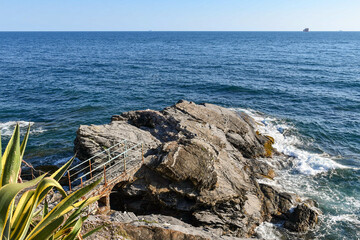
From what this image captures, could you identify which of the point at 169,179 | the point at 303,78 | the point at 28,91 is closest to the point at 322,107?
the point at 303,78

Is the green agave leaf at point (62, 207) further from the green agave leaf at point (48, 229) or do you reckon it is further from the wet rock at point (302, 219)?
the wet rock at point (302, 219)

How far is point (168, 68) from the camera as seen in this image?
6462 centimetres

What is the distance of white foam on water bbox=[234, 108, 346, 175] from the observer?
24078 mm

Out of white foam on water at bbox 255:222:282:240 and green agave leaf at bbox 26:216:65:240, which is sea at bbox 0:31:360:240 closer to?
white foam on water at bbox 255:222:282:240

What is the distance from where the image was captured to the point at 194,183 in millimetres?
15094

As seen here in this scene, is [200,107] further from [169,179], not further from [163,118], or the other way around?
[169,179]

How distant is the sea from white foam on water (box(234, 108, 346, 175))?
99mm

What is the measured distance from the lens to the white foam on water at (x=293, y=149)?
2408 centimetres

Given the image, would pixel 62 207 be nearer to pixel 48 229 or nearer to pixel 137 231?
pixel 48 229

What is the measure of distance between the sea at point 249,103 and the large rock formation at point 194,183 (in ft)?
4.60

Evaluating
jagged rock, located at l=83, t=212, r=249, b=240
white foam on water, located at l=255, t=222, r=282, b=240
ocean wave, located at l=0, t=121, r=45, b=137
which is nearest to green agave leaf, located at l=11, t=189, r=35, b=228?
jagged rock, located at l=83, t=212, r=249, b=240

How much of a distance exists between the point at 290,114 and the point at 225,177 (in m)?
23.2

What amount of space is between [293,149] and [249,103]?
14.4 metres

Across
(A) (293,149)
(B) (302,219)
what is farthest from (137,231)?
(A) (293,149)
